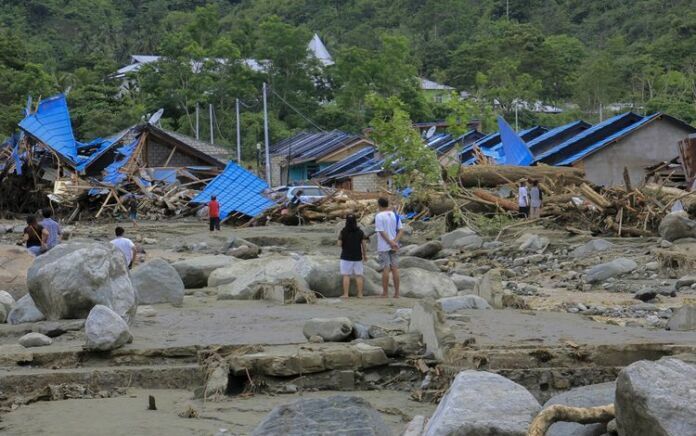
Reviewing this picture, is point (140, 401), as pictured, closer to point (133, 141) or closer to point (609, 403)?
point (609, 403)

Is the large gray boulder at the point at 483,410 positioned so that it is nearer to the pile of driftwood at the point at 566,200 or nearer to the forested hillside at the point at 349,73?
the pile of driftwood at the point at 566,200

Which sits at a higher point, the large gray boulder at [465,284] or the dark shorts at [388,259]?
the dark shorts at [388,259]

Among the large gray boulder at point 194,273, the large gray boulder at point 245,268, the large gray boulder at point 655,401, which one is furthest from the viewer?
the large gray boulder at point 194,273

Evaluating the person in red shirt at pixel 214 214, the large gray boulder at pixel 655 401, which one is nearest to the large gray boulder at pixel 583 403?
the large gray boulder at pixel 655 401

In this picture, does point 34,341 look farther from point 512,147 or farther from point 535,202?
point 512,147

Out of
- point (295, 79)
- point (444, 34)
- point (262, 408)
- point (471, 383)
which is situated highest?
point (444, 34)

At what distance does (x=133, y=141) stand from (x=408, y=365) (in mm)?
34492

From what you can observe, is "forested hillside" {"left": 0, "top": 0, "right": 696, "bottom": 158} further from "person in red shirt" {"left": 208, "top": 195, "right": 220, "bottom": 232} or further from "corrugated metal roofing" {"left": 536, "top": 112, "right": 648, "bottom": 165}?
"person in red shirt" {"left": 208, "top": 195, "right": 220, "bottom": 232}

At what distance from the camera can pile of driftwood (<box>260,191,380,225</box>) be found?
3406 centimetres

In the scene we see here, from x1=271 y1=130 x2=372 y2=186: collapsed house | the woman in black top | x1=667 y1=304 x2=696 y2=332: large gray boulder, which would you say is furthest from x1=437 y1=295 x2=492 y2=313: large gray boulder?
x1=271 y1=130 x2=372 y2=186: collapsed house

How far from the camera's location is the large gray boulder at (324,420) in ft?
20.6

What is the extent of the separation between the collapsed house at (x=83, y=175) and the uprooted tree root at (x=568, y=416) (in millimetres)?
30867

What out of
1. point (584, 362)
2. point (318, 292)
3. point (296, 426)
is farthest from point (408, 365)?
point (318, 292)

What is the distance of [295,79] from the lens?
63.8 m
